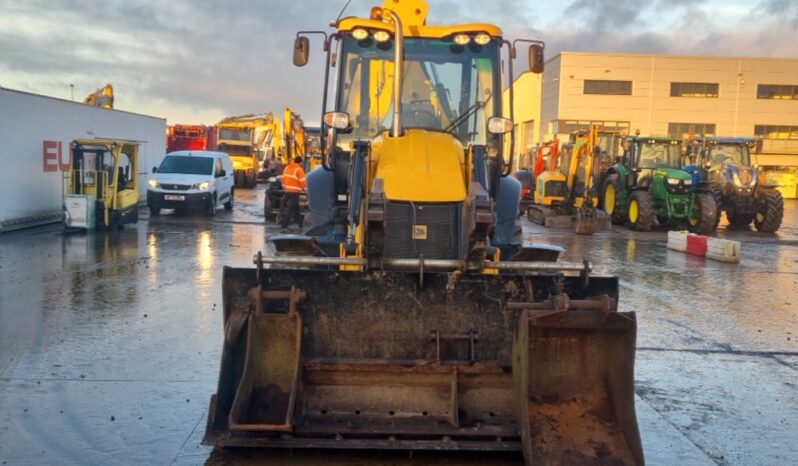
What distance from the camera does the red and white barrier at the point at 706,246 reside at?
15516mm

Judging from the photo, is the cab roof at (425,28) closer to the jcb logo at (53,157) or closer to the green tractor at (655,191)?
the jcb logo at (53,157)

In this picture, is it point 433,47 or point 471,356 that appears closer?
point 471,356

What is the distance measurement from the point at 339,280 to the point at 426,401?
39.4 inches

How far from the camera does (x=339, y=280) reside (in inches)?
210

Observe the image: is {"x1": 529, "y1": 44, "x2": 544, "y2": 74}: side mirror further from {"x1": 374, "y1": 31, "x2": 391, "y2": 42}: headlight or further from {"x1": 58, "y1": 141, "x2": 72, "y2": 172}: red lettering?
{"x1": 58, "y1": 141, "x2": 72, "y2": 172}: red lettering

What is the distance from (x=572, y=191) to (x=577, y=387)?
1897cm

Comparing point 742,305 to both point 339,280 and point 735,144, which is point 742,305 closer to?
point 339,280

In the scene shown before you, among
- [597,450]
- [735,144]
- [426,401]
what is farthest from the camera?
[735,144]

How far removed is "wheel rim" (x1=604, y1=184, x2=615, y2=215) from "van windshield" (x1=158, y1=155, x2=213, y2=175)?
12227 mm

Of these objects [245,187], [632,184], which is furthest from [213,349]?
[245,187]

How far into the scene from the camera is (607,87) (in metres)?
50.6

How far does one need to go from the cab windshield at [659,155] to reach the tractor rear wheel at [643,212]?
1255 millimetres

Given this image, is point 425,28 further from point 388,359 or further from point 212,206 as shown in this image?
point 212,206

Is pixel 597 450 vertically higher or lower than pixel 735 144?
lower
